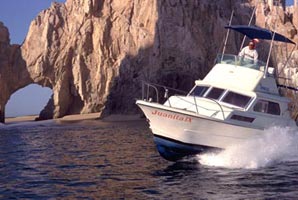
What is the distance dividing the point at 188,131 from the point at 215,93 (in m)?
2.60

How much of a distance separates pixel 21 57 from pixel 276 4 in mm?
46840

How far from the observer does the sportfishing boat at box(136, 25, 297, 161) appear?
60.3 feet

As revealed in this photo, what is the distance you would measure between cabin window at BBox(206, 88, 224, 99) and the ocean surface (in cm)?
245

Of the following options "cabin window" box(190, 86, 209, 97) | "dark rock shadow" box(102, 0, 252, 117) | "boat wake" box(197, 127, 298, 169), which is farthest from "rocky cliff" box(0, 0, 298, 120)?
"boat wake" box(197, 127, 298, 169)

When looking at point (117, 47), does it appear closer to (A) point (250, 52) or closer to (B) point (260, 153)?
(A) point (250, 52)

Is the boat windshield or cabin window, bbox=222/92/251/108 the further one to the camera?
the boat windshield

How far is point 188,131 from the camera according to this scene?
18406 millimetres

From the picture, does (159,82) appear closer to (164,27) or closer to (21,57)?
(164,27)

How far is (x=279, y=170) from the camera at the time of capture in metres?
17.8

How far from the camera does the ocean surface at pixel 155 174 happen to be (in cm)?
1432

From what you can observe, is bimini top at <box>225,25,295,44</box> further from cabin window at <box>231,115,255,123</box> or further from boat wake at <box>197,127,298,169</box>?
cabin window at <box>231,115,255,123</box>

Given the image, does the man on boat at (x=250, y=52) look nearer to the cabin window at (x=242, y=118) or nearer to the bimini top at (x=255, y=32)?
the bimini top at (x=255, y=32)

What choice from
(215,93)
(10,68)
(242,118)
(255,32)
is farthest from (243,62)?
(10,68)

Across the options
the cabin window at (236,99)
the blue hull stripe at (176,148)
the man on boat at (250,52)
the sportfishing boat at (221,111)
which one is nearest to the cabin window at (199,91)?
the sportfishing boat at (221,111)
